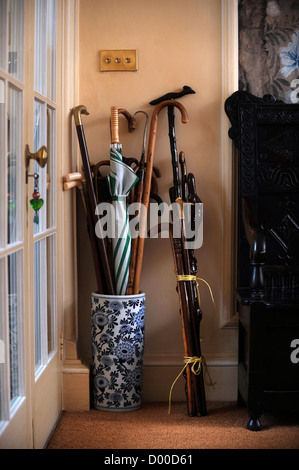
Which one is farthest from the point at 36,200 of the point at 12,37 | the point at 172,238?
the point at 172,238

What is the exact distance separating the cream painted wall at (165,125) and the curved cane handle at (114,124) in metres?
0.17

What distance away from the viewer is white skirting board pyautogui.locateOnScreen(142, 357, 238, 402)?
2918 mm

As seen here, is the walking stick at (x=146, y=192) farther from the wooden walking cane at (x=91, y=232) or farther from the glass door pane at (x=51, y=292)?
the glass door pane at (x=51, y=292)

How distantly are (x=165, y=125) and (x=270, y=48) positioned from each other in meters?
0.65

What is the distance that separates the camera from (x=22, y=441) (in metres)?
1.94

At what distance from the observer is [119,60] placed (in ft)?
9.39

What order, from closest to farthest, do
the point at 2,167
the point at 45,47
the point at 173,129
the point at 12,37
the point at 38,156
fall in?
the point at 2,167, the point at 12,37, the point at 38,156, the point at 45,47, the point at 173,129

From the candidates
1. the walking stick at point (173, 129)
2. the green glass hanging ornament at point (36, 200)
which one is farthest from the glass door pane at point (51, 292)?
the walking stick at point (173, 129)

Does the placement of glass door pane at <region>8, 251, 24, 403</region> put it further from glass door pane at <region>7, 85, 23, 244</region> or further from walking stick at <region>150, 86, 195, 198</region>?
walking stick at <region>150, 86, 195, 198</region>

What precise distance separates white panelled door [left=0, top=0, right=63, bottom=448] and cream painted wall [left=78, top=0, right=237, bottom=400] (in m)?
0.29

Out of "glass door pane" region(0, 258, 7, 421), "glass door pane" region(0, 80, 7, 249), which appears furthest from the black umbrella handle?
"glass door pane" region(0, 258, 7, 421)

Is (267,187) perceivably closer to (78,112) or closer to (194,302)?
(194,302)

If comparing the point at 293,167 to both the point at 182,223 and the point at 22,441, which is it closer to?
the point at 182,223

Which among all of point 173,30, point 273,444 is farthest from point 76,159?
point 273,444
